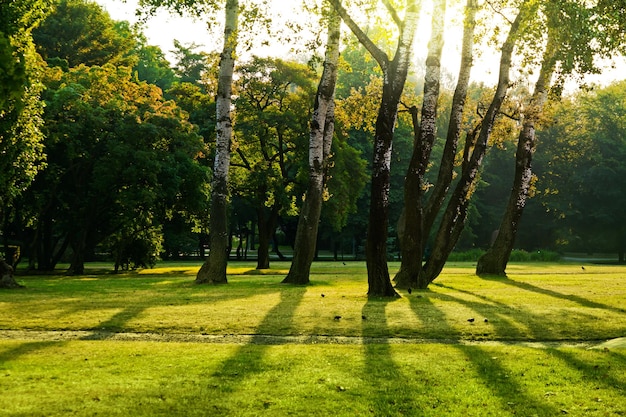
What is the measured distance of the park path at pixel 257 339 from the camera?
37.0 ft

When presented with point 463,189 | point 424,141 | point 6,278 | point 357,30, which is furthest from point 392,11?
point 6,278

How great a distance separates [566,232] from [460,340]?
61.9 m

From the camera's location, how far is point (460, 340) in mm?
11656

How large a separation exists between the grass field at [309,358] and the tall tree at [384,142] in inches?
70.3

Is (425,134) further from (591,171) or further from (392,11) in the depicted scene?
(591,171)

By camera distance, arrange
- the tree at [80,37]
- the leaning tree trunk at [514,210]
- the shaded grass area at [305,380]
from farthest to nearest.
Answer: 1. the tree at [80,37]
2. the leaning tree trunk at [514,210]
3. the shaded grass area at [305,380]

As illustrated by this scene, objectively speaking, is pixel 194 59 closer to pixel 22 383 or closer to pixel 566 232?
pixel 566 232

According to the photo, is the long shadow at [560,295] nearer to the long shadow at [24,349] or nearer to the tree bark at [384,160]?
the tree bark at [384,160]

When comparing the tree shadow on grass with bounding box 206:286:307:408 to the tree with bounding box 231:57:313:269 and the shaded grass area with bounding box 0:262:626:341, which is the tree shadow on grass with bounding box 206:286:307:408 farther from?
the tree with bounding box 231:57:313:269

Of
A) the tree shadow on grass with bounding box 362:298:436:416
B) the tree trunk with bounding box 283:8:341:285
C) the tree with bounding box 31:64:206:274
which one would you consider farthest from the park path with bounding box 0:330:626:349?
the tree with bounding box 31:64:206:274

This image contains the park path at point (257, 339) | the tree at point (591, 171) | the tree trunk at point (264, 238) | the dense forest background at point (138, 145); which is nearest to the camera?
the park path at point (257, 339)

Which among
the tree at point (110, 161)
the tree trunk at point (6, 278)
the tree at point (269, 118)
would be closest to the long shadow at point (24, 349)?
the tree trunk at point (6, 278)

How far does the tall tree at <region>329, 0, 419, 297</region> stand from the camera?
18422mm

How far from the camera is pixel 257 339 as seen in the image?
11547 millimetres
